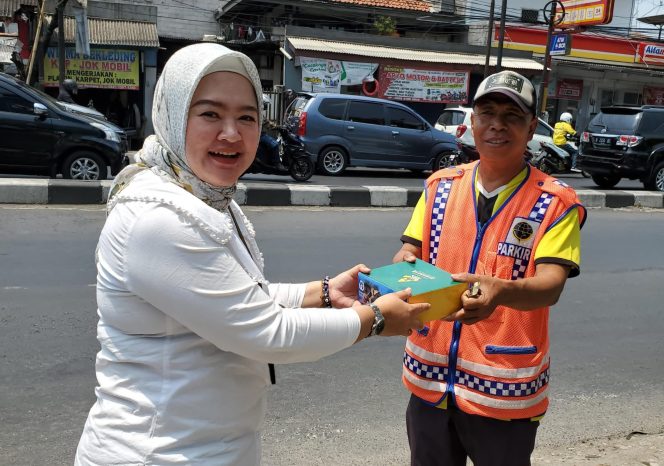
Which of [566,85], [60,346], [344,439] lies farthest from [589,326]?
[566,85]

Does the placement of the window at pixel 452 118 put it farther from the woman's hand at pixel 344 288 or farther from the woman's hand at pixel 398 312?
the woman's hand at pixel 398 312

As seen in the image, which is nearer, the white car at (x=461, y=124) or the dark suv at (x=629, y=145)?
the dark suv at (x=629, y=145)

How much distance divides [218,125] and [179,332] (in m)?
0.45

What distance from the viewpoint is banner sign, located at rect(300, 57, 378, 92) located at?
62.4ft

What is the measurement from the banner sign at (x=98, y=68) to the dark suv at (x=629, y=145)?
40.5ft

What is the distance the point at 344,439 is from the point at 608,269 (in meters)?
4.64

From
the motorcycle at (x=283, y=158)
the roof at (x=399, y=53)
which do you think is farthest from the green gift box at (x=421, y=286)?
the roof at (x=399, y=53)

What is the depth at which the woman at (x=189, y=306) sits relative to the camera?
1333mm

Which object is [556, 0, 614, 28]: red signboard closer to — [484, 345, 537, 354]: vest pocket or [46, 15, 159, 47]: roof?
[46, 15, 159, 47]: roof

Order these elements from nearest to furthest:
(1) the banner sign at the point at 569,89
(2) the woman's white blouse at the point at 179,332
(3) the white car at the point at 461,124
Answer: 1. (2) the woman's white blouse at the point at 179,332
2. (3) the white car at the point at 461,124
3. (1) the banner sign at the point at 569,89

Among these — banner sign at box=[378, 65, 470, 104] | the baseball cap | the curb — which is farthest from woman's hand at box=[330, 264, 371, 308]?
banner sign at box=[378, 65, 470, 104]

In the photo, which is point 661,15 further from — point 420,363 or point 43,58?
point 420,363

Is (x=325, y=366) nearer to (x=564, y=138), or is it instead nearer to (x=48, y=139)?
(x=48, y=139)

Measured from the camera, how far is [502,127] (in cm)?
200
